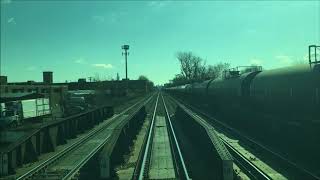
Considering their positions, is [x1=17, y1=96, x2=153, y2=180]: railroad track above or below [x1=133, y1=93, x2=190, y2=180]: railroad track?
below

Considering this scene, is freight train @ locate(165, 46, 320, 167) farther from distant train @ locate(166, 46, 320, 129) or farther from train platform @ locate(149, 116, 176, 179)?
train platform @ locate(149, 116, 176, 179)

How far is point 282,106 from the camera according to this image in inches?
798

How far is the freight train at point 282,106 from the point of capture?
1712cm

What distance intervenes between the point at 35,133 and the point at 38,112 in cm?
2710

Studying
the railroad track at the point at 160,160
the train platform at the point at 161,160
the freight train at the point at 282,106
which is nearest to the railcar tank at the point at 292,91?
the freight train at the point at 282,106

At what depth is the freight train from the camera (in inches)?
674

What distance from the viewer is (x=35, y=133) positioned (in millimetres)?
20844

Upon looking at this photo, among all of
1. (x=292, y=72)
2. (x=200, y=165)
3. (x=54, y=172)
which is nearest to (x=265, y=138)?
(x=292, y=72)

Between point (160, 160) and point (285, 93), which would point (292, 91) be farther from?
point (160, 160)

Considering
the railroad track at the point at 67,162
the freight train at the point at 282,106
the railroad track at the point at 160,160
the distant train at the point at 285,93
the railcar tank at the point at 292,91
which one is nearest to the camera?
the railroad track at the point at 160,160

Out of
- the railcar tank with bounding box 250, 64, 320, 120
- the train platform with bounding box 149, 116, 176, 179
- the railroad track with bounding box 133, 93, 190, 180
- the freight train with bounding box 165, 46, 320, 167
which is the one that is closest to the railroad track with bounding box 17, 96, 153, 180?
the railroad track with bounding box 133, 93, 190, 180

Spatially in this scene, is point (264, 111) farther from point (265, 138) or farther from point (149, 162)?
point (149, 162)

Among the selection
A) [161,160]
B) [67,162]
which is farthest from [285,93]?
[67,162]

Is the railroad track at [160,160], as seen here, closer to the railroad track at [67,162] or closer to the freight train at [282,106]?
the railroad track at [67,162]
